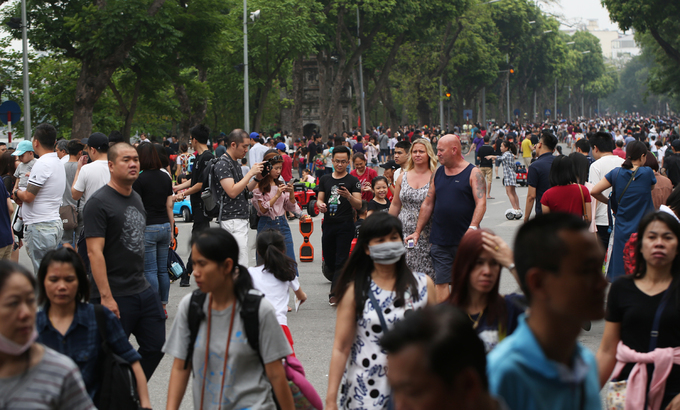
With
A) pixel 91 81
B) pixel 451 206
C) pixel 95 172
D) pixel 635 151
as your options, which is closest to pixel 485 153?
pixel 91 81

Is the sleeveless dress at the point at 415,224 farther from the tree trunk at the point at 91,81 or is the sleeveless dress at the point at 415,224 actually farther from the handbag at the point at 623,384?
the tree trunk at the point at 91,81

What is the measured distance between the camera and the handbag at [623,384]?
3.57 meters

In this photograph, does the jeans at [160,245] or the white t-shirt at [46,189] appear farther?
the white t-shirt at [46,189]

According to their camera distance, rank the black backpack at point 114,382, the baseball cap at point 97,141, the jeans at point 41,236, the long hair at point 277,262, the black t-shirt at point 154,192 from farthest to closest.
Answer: the jeans at point 41,236, the black t-shirt at point 154,192, the baseball cap at point 97,141, the long hair at point 277,262, the black backpack at point 114,382

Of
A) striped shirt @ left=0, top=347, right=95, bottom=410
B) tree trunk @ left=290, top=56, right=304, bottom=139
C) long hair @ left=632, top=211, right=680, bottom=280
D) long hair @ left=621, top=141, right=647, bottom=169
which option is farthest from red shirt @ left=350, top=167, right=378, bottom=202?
tree trunk @ left=290, top=56, right=304, bottom=139

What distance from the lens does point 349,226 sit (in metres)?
8.66

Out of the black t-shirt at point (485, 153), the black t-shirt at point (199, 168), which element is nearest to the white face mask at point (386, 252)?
the black t-shirt at point (199, 168)

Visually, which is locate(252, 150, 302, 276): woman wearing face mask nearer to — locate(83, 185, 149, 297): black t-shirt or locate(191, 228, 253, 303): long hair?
locate(83, 185, 149, 297): black t-shirt

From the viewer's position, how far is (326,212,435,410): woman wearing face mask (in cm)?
361

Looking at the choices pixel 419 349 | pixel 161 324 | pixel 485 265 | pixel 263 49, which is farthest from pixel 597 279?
pixel 263 49

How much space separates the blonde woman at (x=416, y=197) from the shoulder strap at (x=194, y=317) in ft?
12.0

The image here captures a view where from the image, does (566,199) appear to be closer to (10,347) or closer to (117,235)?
(117,235)

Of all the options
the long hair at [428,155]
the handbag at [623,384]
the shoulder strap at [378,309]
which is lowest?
the handbag at [623,384]

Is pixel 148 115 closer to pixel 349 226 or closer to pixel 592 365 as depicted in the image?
pixel 349 226
